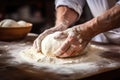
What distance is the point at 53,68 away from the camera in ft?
3.08

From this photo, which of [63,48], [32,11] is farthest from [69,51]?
[32,11]

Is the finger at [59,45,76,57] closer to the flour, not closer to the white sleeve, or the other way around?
the flour

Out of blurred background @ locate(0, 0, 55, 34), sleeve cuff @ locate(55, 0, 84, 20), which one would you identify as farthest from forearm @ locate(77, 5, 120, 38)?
blurred background @ locate(0, 0, 55, 34)

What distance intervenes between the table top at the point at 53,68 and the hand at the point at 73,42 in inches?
3.2

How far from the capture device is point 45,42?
3.75 feet

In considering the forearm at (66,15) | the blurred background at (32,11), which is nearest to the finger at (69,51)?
the forearm at (66,15)

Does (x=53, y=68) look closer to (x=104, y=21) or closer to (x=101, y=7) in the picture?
(x=104, y=21)

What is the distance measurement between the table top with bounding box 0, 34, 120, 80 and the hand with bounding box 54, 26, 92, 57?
0.08 m

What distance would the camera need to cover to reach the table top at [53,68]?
836 mm

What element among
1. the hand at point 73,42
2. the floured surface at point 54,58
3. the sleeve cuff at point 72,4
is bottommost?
the floured surface at point 54,58

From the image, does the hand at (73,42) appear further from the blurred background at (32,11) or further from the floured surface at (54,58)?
the blurred background at (32,11)

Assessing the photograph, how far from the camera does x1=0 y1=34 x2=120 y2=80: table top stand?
Result: 0.84 meters

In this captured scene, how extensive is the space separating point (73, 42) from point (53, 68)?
0.68 ft

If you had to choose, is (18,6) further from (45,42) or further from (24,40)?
(45,42)
